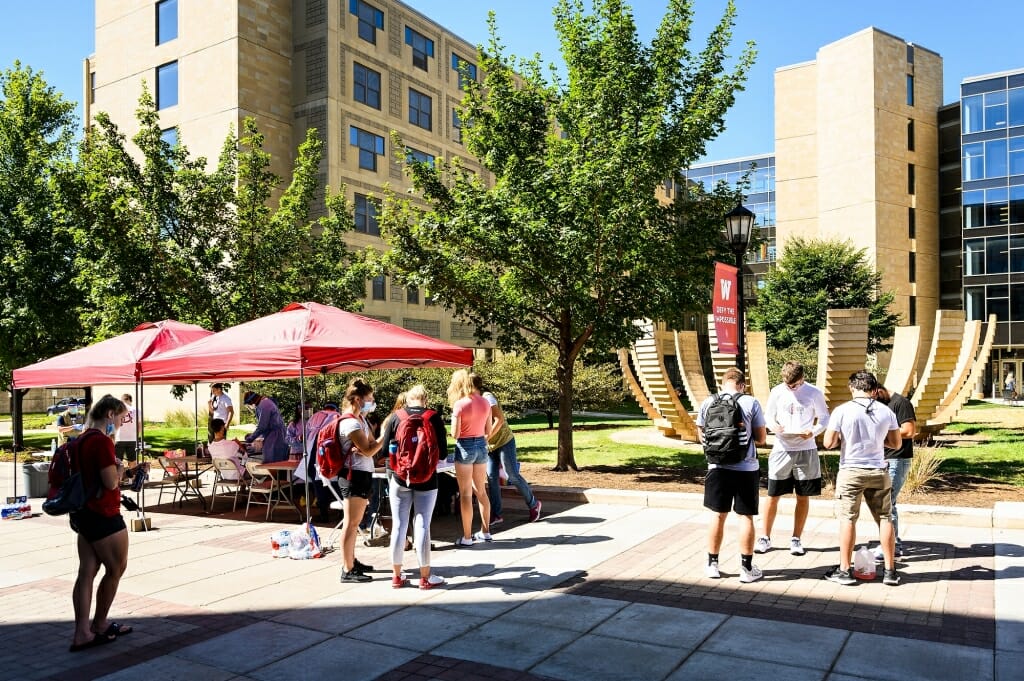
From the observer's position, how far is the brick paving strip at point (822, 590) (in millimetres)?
6254

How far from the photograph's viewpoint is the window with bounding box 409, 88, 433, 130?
4162cm

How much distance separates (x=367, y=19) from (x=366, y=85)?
3.21 metres

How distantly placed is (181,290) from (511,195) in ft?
27.6

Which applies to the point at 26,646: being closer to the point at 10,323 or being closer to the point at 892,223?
the point at 10,323

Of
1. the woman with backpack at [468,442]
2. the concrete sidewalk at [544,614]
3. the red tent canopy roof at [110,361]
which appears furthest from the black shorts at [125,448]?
the woman with backpack at [468,442]

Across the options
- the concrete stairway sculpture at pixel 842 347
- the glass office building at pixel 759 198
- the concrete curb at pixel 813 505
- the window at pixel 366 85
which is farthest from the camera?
the glass office building at pixel 759 198

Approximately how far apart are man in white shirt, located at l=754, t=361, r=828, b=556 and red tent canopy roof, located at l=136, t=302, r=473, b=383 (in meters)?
4.56

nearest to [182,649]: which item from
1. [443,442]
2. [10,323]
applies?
[443,442]

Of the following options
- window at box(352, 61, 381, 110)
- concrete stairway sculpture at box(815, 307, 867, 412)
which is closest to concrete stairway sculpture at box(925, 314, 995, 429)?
concrete stairway sculpture at box(815, 307, 867, 412)

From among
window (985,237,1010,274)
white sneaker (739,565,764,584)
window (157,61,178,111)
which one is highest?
window (157,61,178,111)

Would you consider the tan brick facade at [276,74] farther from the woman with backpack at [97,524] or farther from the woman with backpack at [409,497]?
the woman with backpack at [97,524]

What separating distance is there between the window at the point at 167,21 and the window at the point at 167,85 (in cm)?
127

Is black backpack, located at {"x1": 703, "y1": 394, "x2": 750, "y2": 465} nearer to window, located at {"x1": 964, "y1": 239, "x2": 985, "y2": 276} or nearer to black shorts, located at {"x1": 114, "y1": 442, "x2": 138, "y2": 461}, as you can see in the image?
black shorts, located at {"x1": 114, "y1": 442, "x2": 138, "y2": 461}

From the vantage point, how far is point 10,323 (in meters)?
20.3
